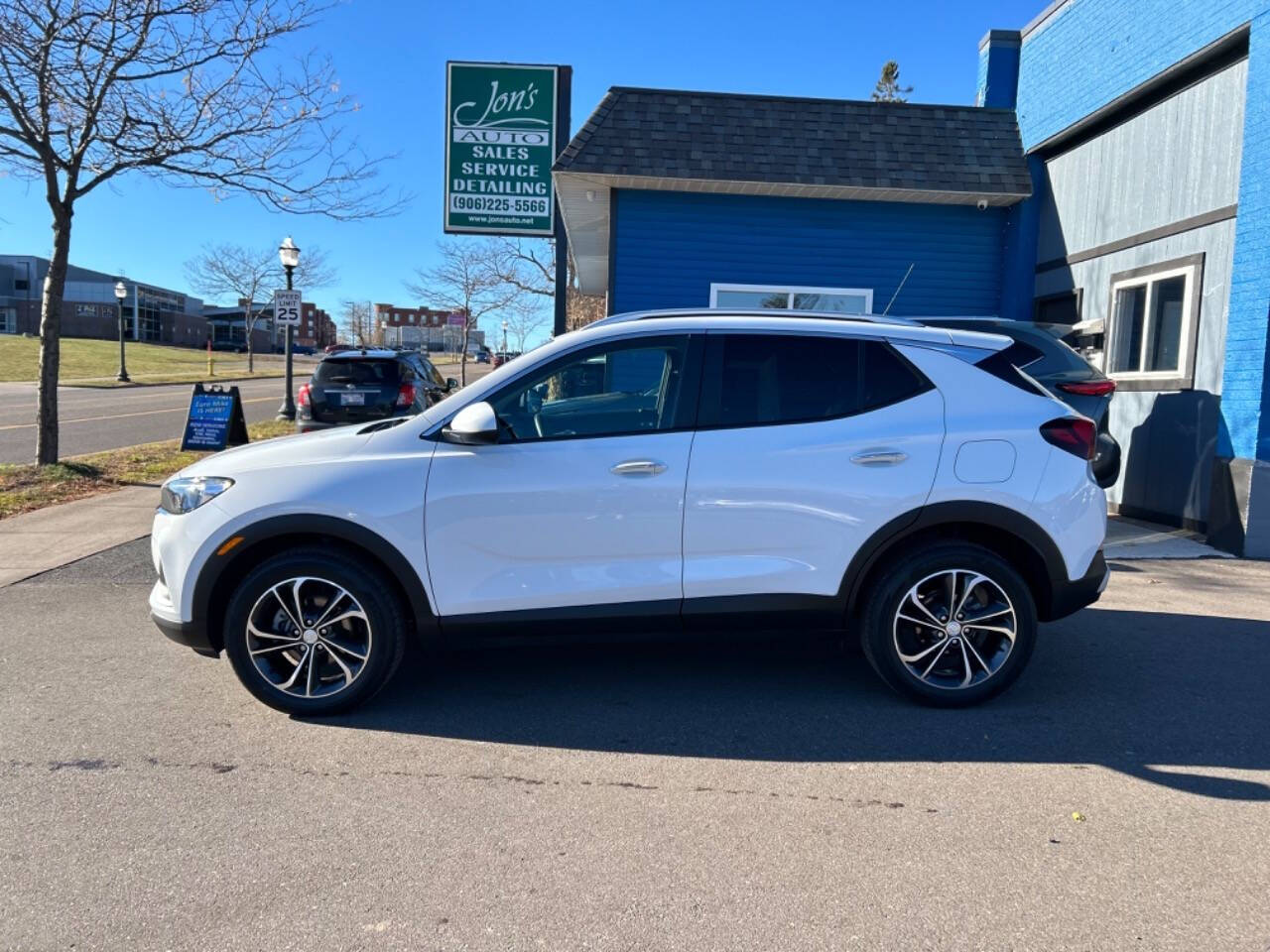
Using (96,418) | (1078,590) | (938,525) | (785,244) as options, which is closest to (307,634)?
(938,525)

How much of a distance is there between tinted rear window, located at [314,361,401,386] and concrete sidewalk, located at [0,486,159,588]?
8.79 ft

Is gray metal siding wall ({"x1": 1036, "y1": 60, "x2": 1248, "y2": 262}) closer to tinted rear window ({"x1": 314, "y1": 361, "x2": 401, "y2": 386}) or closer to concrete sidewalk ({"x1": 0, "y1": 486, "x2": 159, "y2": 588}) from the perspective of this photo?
tinted rear window ({"x1": 314, "y1": 361, "x2": 401, "y2": 386})

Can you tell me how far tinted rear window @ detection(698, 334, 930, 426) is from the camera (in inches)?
167

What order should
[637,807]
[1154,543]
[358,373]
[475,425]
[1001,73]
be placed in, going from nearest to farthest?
1. [637,807]
2. [475,425]
3. [1154,543]
4. [358,373]
5. [1001,73]

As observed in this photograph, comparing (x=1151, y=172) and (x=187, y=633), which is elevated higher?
(x=1151, y=172)

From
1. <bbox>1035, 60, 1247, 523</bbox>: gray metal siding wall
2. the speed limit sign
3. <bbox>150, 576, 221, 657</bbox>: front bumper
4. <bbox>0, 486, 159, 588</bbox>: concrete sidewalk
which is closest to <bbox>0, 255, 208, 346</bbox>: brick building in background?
the speed limit sign

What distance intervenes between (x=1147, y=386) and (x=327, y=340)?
4708 inches

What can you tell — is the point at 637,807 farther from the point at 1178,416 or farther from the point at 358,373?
the point at 358,373

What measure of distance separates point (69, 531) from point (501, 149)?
884 centimetres

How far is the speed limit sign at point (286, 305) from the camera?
57.4 ft

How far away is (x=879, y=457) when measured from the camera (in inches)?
164

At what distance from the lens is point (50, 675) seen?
4.80m

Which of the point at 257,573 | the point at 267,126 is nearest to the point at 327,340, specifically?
the point at 267,126

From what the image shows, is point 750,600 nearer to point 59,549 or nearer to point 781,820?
point 781,820
